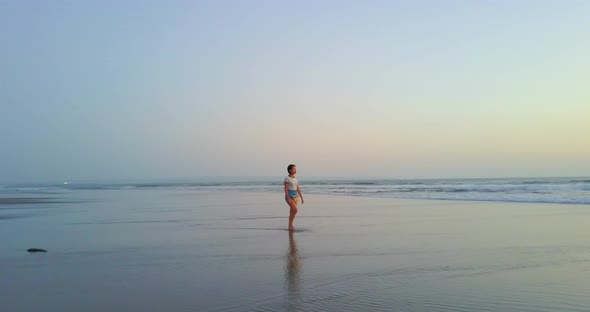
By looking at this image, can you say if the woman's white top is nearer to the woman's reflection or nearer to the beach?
the beach

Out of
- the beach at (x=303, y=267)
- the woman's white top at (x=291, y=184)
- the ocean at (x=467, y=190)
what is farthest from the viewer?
the ocean at (x=467, y=190)

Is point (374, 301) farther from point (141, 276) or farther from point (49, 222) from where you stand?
point (49, 222)

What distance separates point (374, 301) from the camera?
215 inches

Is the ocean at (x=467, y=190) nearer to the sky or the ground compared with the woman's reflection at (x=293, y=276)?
nearer to the sky

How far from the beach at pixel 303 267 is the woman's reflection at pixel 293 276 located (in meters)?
0.02

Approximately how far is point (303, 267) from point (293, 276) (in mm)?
654

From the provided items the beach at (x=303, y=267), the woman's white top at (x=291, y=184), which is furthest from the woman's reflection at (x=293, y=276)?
the woman's white top at (x=291, y=184)

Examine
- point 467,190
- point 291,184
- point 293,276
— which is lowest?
point 293,276

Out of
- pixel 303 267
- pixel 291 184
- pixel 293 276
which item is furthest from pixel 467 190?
pixel 293 276

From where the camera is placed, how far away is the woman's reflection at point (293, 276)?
5.47 m

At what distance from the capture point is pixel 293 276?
6793 millimetres

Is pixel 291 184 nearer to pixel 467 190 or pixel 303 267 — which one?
pixel 303 267

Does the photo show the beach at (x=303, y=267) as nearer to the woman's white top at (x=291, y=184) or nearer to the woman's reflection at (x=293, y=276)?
the woman's reflection at (x=293, y=276)

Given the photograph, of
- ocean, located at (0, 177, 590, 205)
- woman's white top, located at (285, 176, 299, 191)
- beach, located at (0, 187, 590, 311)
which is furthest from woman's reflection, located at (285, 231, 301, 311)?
ocean, located at (0, 177, 590, 205)
